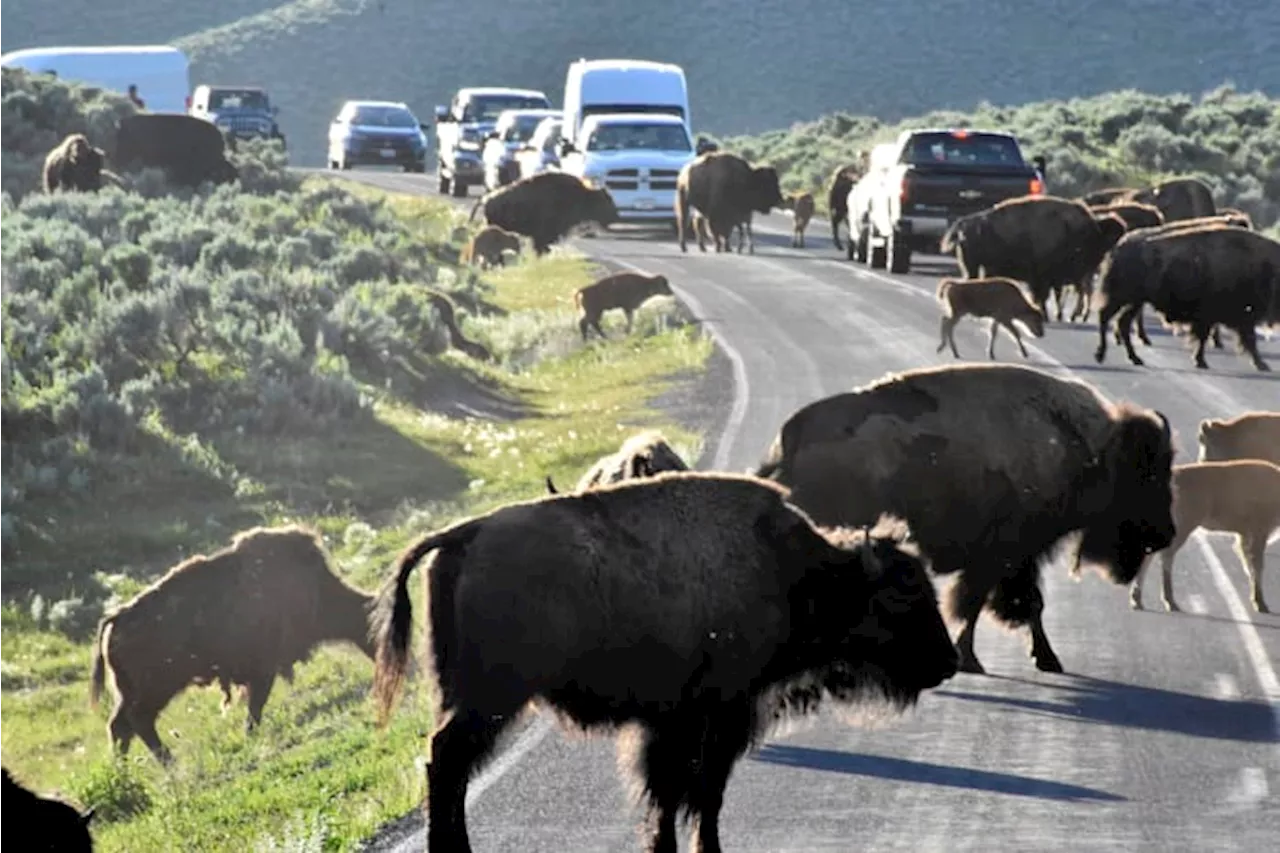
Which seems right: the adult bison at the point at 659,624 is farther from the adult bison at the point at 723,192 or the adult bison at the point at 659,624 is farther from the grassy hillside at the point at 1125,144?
the grassy hillside at the point at 1125,144

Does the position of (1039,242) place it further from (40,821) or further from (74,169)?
(40,821)

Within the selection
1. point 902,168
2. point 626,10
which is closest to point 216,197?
point 902,168

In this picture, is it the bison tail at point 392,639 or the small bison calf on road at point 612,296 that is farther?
the small bison calf on road at point 612,296

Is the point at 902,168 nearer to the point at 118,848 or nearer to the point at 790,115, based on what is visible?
the point at 118,848

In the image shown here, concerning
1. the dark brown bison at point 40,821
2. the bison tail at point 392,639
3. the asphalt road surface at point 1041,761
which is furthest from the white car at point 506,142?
the dark brown bison at point 40,821

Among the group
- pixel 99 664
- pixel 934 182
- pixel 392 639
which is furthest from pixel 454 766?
pixel 934 182

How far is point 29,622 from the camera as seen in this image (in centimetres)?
1711

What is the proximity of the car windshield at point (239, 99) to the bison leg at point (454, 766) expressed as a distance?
200ft

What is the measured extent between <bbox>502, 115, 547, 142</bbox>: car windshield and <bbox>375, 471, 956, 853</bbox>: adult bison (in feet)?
157

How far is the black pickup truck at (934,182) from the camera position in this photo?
3538cm

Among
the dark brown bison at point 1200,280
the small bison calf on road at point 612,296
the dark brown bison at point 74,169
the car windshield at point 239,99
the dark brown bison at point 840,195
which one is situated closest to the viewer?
the dark brown bison at point 1200,280

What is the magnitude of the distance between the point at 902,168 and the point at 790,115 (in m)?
68.1

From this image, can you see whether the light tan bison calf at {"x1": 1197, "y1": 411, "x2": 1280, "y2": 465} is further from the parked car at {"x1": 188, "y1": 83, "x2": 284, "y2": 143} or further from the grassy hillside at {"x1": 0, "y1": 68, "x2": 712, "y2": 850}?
the parked car at {"x1": 188, "y1": 83, "x2": 284, "y2": 143}

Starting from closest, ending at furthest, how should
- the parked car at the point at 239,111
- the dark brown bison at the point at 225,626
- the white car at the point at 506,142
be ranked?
the dark brown bison at the point at 225,626 → the white car at the point at 506,142 → the parked car at the point at 239,111
